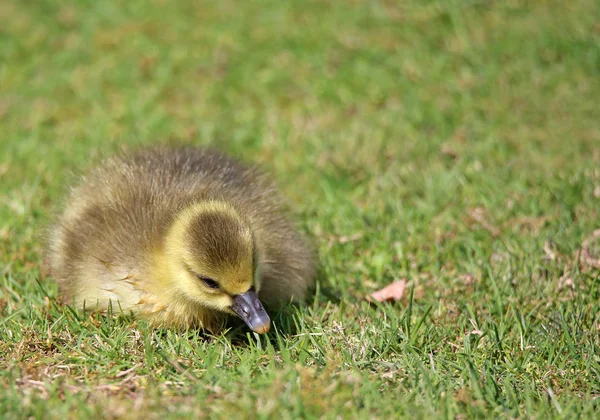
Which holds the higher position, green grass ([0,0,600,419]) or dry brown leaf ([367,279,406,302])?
green grass ([0,0,600,419])

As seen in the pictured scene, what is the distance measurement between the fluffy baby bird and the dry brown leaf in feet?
1.06

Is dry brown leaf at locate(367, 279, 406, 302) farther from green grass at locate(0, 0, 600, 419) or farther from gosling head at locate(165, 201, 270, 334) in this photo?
gosling head at locate(165, 201, 270, 334)

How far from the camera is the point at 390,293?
12.2ft

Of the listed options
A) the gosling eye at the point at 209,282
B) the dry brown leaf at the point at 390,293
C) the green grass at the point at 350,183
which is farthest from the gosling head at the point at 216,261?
the dry brown leaf at the point at 390,293

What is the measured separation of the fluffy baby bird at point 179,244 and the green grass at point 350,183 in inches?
4.6

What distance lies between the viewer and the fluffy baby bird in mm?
3004

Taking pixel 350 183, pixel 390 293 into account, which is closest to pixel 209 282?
pixel 390 293

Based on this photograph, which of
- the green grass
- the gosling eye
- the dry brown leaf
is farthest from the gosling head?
the dry brown leaf

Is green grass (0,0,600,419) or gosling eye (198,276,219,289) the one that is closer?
green grass (0,0,600,419)

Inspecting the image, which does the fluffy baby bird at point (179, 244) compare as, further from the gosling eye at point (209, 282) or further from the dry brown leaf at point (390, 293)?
→ the dry brown leaf at point (390, 293)

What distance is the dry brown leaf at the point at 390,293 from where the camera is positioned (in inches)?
146

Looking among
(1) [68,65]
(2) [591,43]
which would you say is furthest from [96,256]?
(2) [591,43]

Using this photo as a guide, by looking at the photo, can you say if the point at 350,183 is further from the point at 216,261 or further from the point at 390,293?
the point at 216,261

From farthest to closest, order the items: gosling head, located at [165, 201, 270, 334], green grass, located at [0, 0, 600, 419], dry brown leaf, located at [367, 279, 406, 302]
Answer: dry brown leaf, located at [367, 279, 406, 302]
gosling head, located at [165, 201, 270, 334]
green grass, located at [0, 0, 600, 419]
